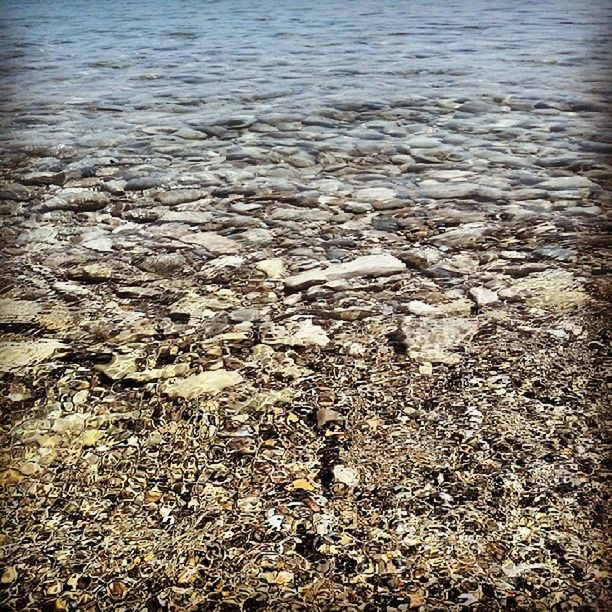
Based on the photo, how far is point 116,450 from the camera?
916 millimetres

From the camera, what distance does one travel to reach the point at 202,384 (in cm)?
105

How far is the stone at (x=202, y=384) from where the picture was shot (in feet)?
3.39

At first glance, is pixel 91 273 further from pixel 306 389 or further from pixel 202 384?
pixel 306 389

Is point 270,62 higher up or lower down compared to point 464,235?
lower down

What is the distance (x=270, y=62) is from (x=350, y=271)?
6.99ft

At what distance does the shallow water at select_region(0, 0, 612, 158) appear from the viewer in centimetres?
248

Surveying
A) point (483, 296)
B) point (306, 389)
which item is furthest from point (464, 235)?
point (306, 389)

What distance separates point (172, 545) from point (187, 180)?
4.00 feet

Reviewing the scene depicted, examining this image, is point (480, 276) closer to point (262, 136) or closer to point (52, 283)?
point (52, 283)

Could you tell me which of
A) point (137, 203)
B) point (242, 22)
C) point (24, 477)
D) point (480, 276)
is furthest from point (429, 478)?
point (242, 22)

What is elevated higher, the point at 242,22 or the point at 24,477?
the point at 24,477

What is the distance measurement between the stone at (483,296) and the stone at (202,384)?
0.43m

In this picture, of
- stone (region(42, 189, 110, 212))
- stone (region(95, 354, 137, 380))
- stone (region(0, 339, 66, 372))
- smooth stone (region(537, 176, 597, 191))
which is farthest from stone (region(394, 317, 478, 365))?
stone (region(42, 189, 110, 212))

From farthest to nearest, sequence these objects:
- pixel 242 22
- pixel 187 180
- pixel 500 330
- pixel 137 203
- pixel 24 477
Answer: pixel 242 22
pixel 187 180
pixel 137 203
pixel 500 330
pixel 24 477
